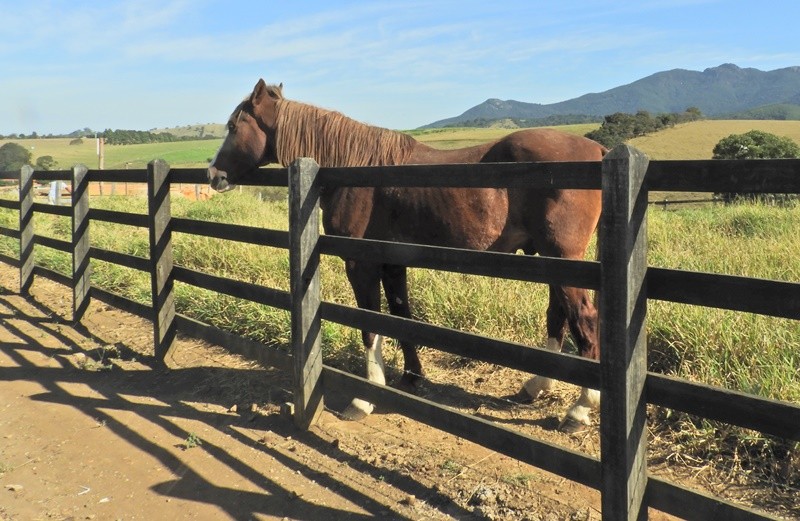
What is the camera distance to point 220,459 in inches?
152

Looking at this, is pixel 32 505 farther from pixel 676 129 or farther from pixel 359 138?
pixel 676 129

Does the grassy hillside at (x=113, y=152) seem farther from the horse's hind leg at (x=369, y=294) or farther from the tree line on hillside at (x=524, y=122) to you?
the horse's hind leg at (x=369, y=294)

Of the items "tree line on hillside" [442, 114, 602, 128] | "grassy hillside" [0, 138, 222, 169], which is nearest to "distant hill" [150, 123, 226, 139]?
"grassy hillside" [0, 138, 222, 169]

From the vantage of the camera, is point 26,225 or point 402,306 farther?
point 26,225

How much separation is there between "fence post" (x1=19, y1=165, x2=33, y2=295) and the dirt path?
11.9 ft

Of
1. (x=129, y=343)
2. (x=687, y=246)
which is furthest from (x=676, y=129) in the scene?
(x=129, y=343)

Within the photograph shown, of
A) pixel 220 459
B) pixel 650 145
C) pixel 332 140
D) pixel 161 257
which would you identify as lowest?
pixel 220 459

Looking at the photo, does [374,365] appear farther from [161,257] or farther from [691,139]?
[691,139]

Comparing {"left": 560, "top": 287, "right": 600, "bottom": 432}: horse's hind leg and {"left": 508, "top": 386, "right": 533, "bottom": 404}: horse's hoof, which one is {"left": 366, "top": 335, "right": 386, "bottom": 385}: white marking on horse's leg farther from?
{"left": 560, "top": 287, "right": 600, "bottom": 432}: horse's hind leg

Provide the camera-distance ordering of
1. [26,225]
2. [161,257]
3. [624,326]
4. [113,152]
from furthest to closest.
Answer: [113,152] → [26,225] → [161,257] → [624,326]

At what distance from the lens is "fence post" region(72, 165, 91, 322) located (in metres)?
7.14

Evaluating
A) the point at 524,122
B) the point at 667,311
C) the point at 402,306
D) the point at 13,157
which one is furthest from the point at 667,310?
the point at 524,122

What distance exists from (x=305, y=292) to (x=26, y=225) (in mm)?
6548

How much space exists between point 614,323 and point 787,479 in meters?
1.51
